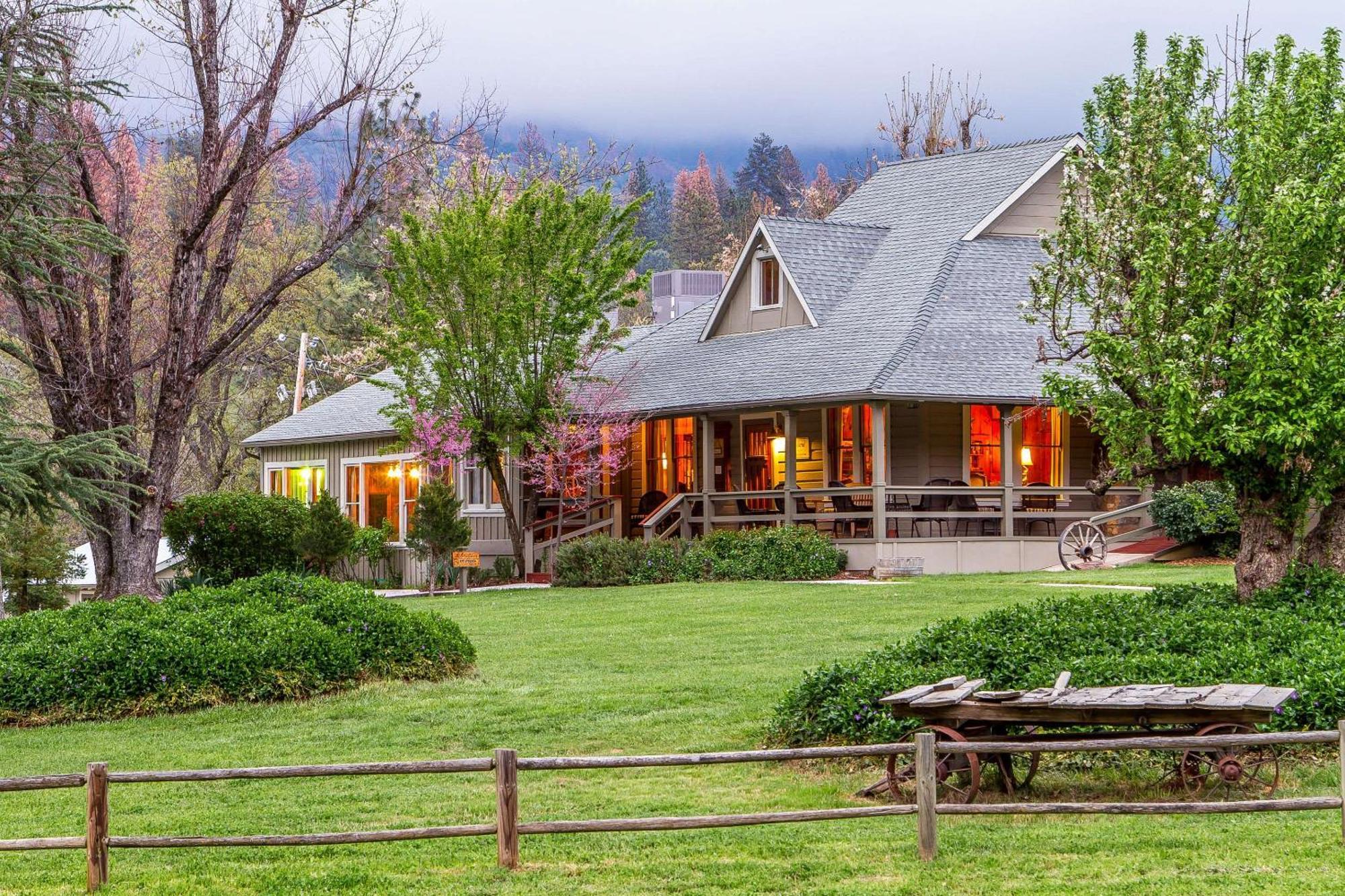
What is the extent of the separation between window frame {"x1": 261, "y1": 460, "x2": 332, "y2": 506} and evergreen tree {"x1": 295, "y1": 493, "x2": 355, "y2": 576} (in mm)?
9104

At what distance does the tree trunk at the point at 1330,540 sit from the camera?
1376 cm

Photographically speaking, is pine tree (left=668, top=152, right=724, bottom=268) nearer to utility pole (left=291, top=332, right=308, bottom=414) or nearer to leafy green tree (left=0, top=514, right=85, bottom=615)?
utility pole (left=291, top=332, right=308, bottom=414)

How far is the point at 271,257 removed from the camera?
165 ft

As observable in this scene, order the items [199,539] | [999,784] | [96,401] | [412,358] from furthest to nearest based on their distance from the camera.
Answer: [412,358], [199,539], [96,401], [999,784]

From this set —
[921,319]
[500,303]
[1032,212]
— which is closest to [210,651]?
[500,303]

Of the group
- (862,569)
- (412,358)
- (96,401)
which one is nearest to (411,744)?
(96,401)

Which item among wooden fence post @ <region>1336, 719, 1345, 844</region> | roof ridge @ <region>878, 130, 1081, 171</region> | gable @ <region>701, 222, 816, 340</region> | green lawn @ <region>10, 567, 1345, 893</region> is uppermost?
roof ridge @ <region>878, 130, 1081, 171</region>

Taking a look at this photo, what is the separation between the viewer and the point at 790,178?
115125mm

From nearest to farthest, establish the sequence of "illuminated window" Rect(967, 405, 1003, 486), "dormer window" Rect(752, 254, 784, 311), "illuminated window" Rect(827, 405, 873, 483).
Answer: "illuminated window" Rect(967, 405, 1003, 486) < "illuminated window" Rect(827, 405, 873, 483) < "dormer window" Rect(752, 254, 784, 311)

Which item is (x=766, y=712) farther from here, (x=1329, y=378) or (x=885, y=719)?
(x=1329, y=378)

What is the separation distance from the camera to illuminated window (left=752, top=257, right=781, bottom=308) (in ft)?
102

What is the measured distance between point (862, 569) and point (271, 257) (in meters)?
30.2

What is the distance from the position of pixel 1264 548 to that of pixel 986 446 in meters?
15.1

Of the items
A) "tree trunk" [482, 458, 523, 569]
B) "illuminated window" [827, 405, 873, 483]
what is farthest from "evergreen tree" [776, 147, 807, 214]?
"illuminated window" [827, 405, 873, 483]
